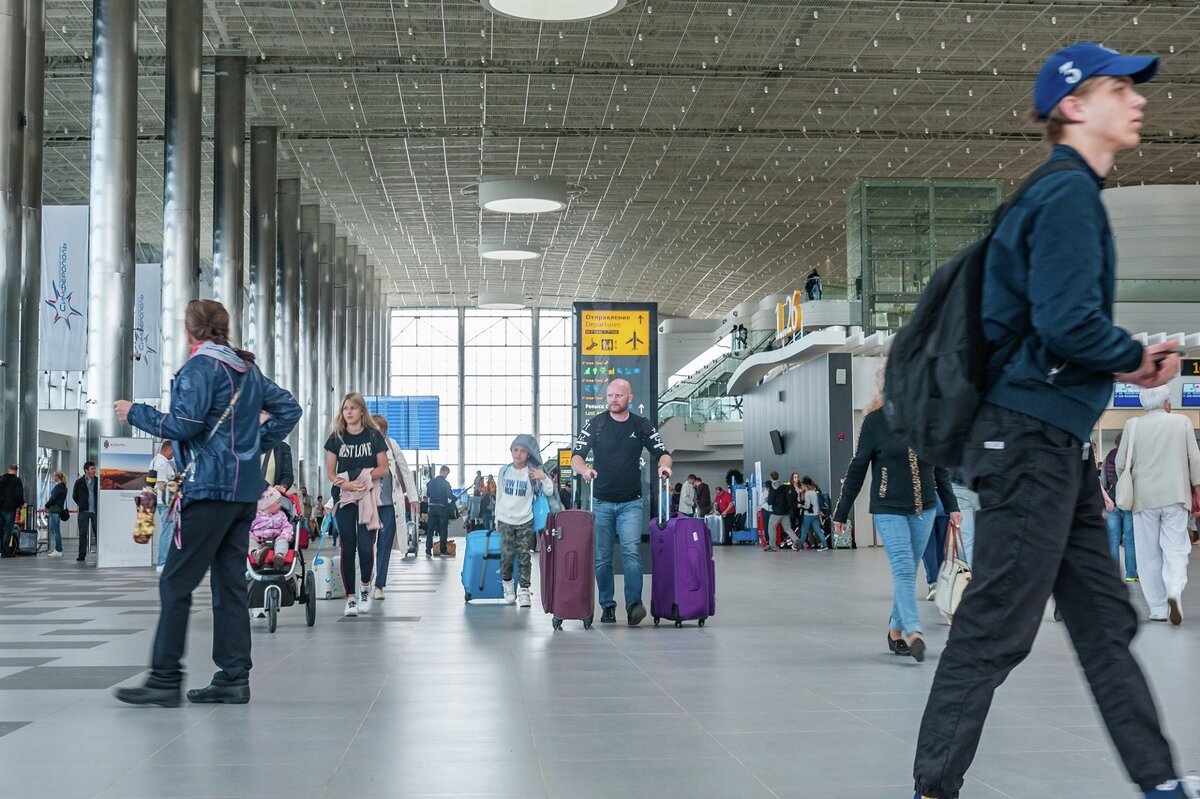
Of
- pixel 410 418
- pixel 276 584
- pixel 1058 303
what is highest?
pixel 410 418

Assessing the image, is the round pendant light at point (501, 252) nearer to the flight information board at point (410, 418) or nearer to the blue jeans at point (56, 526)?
the flight information board at point (410, 418)

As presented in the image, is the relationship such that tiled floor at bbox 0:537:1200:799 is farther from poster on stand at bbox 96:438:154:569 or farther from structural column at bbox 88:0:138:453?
structural column at bbox 88:0:138:453

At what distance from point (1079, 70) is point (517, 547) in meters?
8.43

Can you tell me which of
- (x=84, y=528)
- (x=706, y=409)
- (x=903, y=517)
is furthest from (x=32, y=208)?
(x=706, y=409)

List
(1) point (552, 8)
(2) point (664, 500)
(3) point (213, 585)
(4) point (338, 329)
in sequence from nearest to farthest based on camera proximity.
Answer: (3) point (213, 585) < (2) point (664, 500) < (1) point (552, 8) < (4) point (338, 329)

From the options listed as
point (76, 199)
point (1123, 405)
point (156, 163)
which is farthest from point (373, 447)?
point (76, 199)

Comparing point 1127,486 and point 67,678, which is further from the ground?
point 1127,486

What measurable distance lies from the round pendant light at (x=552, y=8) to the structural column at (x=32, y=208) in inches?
286

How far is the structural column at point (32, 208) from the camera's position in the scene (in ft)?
66.7

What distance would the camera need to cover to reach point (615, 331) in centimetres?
1541

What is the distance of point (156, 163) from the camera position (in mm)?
36562

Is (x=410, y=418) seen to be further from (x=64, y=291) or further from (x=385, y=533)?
(x=385, y=533)

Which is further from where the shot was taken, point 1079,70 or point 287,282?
point 287,282

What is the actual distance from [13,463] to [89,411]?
60.1 inches
